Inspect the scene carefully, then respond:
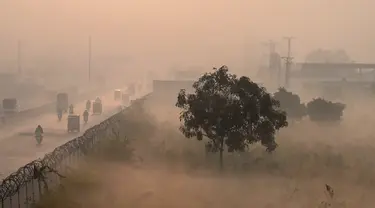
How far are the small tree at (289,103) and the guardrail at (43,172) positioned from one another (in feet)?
40.5

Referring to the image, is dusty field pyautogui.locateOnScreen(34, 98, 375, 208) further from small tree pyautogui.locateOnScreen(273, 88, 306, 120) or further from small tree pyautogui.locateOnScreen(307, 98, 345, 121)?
small tree pyautogui.locateOnScreen(307, 98, 345, 121)

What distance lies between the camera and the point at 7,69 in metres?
95.3

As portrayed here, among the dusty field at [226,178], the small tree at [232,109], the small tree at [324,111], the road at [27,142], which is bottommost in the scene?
the road at [27,142]

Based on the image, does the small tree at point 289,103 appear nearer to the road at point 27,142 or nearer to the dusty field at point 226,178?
the dusty field at point 226,178

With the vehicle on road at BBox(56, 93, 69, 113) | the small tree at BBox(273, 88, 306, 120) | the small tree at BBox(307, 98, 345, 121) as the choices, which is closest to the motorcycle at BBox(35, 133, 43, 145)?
the small tree at BBox(273, 88, 306, 120)

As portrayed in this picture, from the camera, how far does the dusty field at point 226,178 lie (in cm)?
1580

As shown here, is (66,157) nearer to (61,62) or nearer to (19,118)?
(19,118)

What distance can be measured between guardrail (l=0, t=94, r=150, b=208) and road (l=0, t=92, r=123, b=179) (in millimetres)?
1955

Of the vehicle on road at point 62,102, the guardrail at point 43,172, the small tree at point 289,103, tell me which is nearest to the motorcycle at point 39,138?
the guardrail at point 43,172

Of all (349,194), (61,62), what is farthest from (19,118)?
(61,62)

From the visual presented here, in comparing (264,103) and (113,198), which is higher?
(264,103)

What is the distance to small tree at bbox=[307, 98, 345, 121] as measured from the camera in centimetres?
3625

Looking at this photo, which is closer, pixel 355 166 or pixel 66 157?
pixel 66 157

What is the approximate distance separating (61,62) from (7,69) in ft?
36.3
